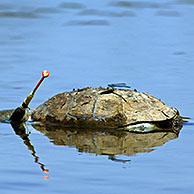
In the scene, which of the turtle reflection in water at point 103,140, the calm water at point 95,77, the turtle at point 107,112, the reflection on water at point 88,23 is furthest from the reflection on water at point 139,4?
the turtle reflection in water at point 103,140

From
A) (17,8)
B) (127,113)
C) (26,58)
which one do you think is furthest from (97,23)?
(127,113)

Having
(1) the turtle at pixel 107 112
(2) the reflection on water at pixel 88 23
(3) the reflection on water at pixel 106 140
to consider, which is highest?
(1) the turtle at pixel 107 112

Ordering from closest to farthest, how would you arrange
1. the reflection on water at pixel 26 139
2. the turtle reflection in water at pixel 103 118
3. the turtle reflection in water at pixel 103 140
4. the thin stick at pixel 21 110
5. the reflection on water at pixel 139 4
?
1. the reflection on water at pixel 26 139
2. the turtle reflection in water at pixel 103 140
3. the turtle reflection in water at pixel 103 118
4. the thin stick at pixel 21 110
5. the reflection on water at pixel 139 4

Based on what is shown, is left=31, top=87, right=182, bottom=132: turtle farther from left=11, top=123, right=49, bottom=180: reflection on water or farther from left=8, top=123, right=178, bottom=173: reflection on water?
left=11, top=123, right=49, bottom=180: reflection on water

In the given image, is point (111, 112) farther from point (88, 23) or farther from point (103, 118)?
point (88, 23)

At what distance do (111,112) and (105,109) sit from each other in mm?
98

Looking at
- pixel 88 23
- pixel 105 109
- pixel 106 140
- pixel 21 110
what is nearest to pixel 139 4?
pixel 88 23

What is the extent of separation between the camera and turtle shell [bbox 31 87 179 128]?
29.8ft

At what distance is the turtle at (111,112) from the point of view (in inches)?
357

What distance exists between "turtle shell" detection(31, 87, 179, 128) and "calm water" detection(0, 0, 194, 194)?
0.25 m

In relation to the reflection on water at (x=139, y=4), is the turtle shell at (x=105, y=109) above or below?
above

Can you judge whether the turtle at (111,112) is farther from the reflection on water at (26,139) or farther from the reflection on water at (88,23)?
the reflection on water at (88,23)

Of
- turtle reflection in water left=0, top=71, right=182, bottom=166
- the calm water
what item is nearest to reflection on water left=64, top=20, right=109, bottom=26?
the calm water

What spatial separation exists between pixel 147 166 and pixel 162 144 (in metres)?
1.03
